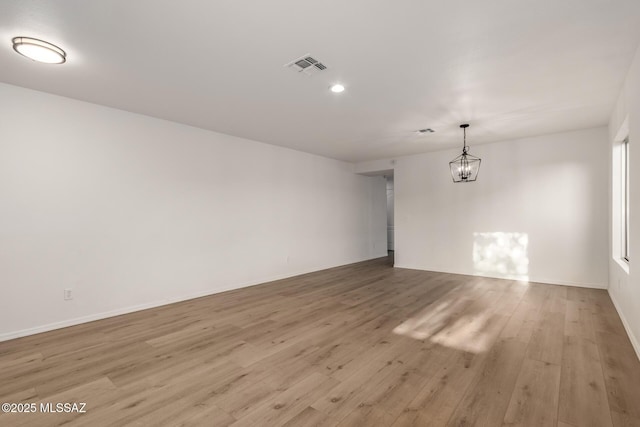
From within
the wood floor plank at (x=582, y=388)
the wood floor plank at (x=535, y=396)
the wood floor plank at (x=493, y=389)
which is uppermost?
the wood floor plank at (x=582, y=388)

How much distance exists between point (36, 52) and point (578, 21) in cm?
428

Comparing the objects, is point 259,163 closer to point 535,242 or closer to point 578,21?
point 578,21

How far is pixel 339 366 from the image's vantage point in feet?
7.95

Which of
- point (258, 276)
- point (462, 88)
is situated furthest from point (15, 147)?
point (462, 88)

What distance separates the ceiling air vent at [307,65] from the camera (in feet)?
8.48

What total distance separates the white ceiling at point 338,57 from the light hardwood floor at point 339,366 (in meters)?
2.69

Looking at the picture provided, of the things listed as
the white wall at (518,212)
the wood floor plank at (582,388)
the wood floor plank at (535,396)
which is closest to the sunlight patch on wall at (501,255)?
the white wall at (518,212)

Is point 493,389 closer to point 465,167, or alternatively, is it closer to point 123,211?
point 465,167

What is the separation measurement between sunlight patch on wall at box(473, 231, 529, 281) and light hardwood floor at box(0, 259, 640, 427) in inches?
52.3

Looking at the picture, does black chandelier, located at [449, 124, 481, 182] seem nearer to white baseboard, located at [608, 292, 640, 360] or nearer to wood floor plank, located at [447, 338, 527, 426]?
white baseboard, located at [608, 292, 640, 360]

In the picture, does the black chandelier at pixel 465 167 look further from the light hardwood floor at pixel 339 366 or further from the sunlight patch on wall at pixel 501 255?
the light hardwood floor at pixel 339 366

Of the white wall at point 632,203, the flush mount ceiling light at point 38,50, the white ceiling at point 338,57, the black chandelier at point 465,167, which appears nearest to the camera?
the white ceiling at point 338,57

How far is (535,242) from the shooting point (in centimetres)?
527

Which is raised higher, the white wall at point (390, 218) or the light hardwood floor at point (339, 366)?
the white wall at point (390, 218)
